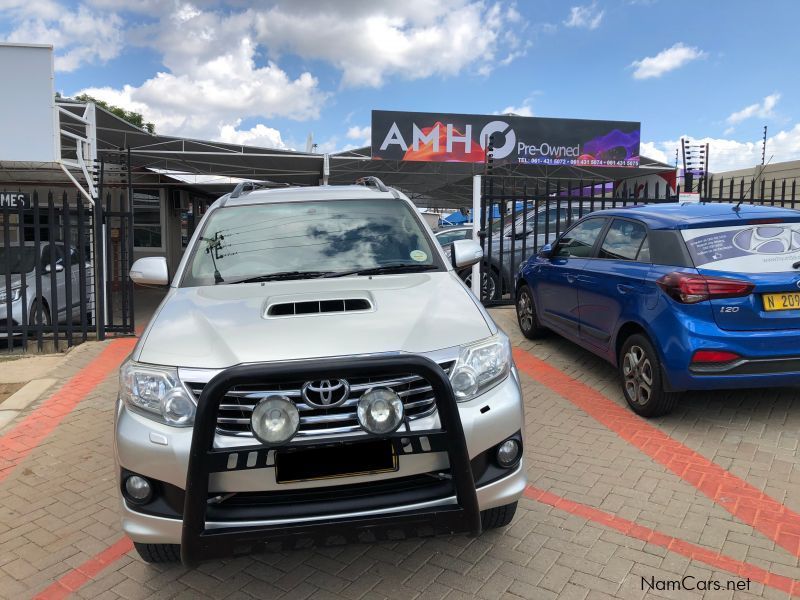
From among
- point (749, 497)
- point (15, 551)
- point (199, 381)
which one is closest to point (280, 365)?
point (199, 381)

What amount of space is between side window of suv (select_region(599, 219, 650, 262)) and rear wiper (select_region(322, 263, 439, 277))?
2.27 m

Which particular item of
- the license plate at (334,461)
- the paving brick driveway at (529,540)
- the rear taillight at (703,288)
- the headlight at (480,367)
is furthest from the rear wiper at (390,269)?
the rear taillight at (703,288)

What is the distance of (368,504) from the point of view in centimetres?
226

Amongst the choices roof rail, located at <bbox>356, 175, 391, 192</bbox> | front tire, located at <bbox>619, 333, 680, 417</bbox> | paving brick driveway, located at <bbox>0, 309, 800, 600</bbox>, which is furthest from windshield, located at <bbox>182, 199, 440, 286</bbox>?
front tire, located at <bbox>619, 333, 680, 417</bbox>

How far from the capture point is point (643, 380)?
466 cm

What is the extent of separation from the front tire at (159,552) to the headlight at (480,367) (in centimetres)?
151

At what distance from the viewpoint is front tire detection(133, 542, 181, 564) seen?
2.66 m

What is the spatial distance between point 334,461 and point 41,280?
722cm

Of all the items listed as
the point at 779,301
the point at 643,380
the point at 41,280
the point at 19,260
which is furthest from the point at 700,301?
the point at 19,260

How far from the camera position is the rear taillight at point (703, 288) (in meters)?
4.10

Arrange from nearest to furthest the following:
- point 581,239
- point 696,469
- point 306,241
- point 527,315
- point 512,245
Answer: point 306,241 < point 696,469 < point 581,239 < point 527,315 < point 512,245

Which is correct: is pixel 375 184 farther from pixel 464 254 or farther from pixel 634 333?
pixel 634 333

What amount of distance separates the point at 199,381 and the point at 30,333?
22.9ft

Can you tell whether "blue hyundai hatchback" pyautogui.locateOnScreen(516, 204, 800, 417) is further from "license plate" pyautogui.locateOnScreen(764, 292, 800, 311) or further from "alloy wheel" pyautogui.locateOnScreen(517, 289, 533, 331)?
"alloy wheel" pyautogui.locateOnScreen(517, 289, 533, 331)
